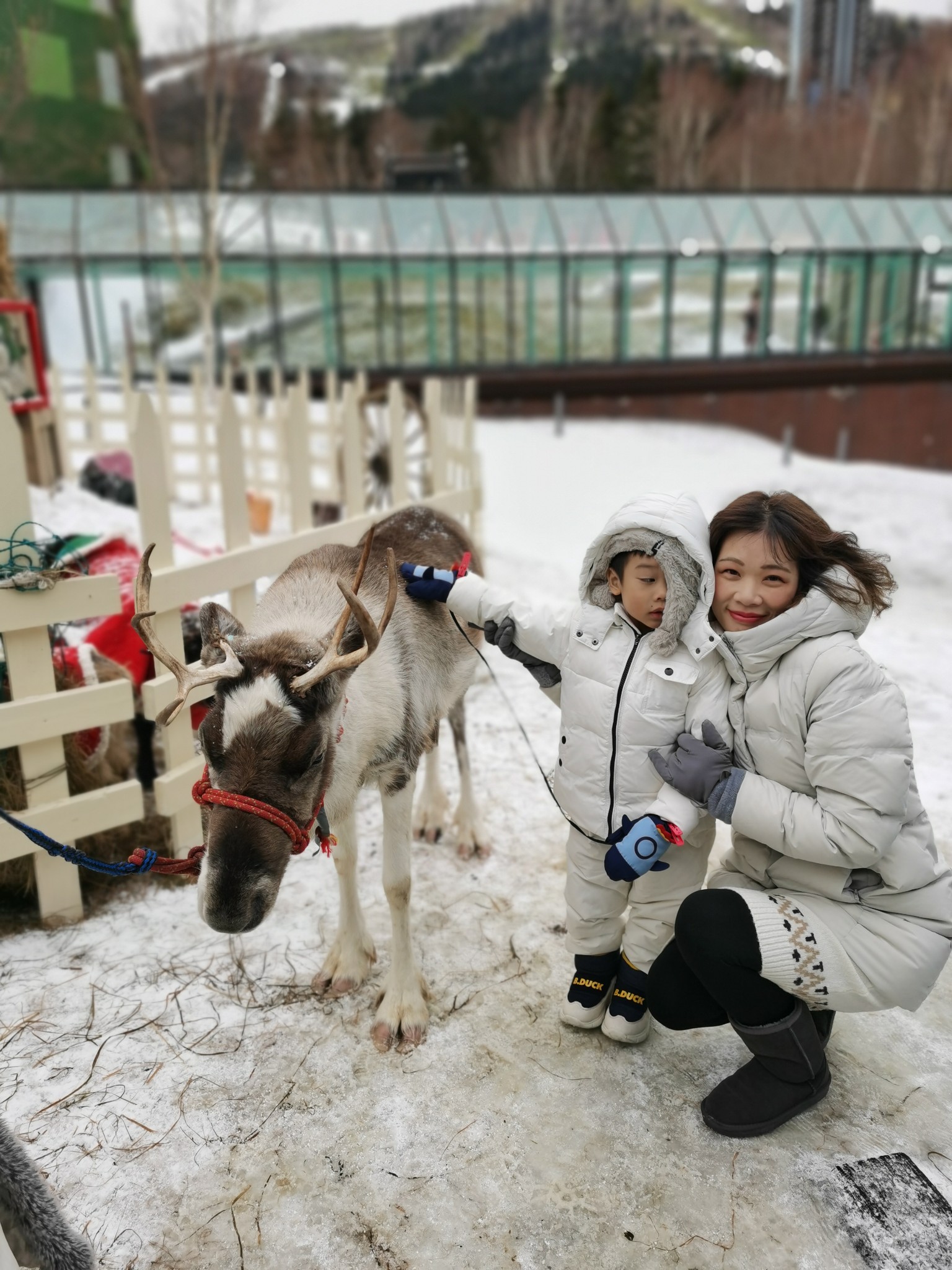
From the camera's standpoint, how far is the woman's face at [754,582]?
2.26 meters

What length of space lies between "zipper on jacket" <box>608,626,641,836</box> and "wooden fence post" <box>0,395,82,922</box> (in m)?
2.06

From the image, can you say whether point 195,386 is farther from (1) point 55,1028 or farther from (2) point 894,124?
(2) point 894,124

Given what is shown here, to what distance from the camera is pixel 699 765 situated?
2242 millimetres

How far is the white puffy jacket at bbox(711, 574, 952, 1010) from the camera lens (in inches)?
81.1

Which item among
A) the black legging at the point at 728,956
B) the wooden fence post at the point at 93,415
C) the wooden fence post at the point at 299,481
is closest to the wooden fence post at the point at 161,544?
the wooden fence post at the point at 299,481

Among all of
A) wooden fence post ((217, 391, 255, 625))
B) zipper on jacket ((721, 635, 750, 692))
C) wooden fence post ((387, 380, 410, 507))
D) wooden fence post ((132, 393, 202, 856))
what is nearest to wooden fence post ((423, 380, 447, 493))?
wooden fence post ((387, 380, 410, 507))

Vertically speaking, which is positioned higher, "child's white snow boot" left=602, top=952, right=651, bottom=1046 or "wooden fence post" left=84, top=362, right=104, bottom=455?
"wooden fence post" left=84, top=362, right=104, bottom=455

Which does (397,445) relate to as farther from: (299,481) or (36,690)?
(36,690)

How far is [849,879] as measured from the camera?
2180 mm

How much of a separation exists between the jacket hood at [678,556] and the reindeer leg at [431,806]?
6.08 ft

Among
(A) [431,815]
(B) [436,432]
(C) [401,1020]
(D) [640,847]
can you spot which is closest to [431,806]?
(A) [431,815]

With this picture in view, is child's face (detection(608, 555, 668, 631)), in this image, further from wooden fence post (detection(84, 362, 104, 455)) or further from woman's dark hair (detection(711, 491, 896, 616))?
wooden fence post (detection(84, 362, 104, 455))

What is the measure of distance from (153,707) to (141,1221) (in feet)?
5.91

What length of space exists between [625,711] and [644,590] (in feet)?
1.15
